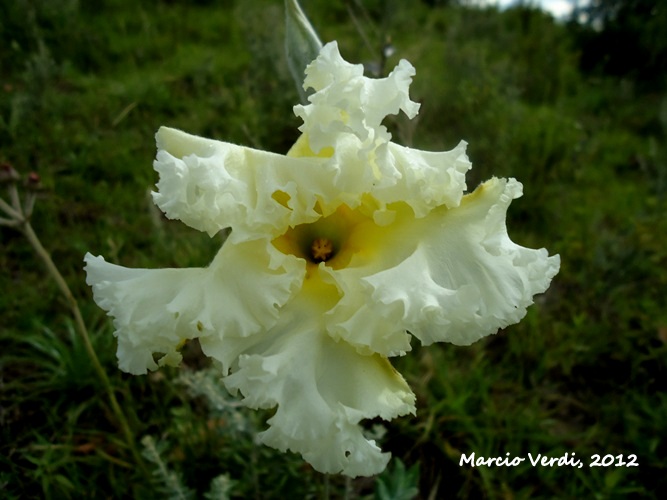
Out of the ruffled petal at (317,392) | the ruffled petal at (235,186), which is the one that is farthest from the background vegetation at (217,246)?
the ruffled petal at (235,186)

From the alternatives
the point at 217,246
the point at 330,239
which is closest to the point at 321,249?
the point at 330,239

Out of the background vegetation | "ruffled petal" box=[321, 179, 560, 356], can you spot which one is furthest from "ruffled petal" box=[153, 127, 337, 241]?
the background vegetation

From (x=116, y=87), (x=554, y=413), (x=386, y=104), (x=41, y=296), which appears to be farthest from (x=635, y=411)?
(x=116, y=87)

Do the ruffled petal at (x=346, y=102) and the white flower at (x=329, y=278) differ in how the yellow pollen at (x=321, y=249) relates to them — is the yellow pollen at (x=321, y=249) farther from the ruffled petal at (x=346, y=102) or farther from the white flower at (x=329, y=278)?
the ruffled petal at (x=346, y=102)

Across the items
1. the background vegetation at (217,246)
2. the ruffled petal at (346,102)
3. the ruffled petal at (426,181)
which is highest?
the ruffled petal at (346,102)

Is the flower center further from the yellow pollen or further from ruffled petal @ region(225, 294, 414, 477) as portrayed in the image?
ruffled petal @ region(225, 294, 414, 477)

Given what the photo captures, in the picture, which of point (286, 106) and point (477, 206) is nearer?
point (477, 206)

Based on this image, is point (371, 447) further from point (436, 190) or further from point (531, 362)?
point (531, 362)
